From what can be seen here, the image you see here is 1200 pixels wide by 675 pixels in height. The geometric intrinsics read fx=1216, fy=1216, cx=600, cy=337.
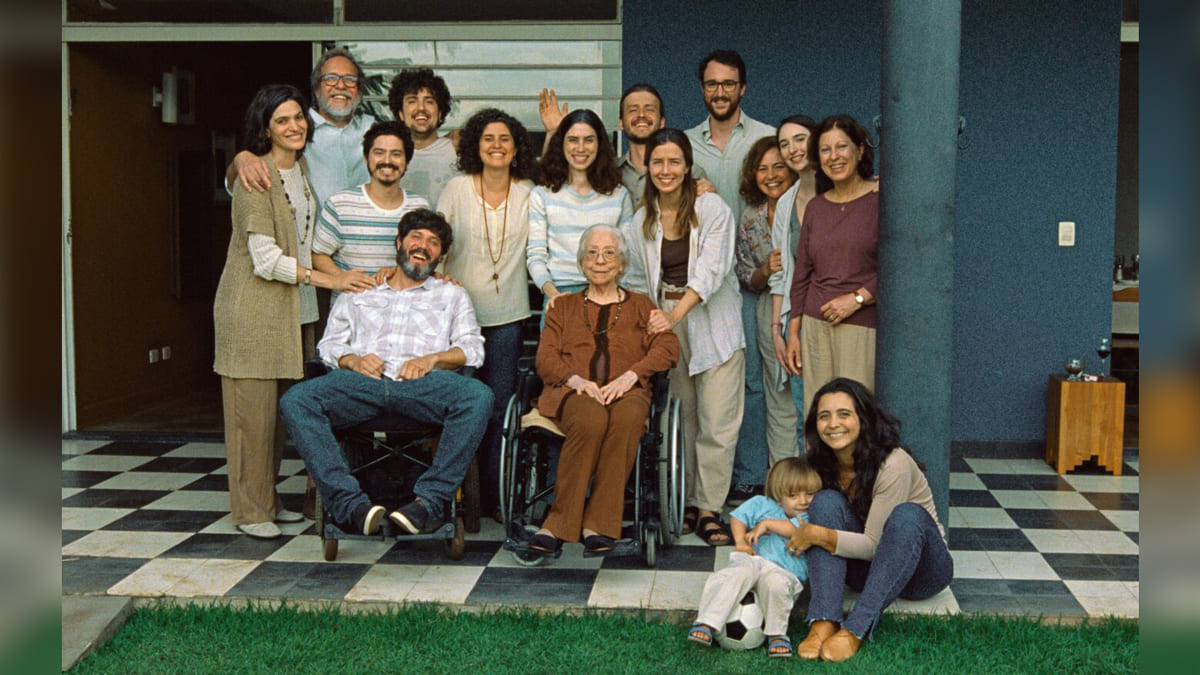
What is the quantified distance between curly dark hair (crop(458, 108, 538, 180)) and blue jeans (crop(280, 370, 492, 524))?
0.90m

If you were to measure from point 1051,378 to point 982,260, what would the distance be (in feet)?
2.15

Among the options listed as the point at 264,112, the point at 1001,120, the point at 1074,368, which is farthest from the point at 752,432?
the point at 264,112

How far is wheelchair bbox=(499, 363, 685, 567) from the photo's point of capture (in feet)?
13.2

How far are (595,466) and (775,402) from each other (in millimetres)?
1168

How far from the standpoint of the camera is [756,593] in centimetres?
338

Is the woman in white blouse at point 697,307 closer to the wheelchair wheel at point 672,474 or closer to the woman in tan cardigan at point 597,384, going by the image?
the woman in tan cardigan at point 597,384

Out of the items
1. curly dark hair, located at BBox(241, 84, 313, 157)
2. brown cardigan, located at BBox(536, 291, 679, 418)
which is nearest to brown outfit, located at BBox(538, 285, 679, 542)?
brown cardigan, located at BBox(536, 291, 679, 418)

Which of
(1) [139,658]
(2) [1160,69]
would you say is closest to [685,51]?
(1) [139,658]

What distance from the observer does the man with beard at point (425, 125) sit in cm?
478

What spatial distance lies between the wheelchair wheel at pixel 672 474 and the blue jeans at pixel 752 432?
0.92 m

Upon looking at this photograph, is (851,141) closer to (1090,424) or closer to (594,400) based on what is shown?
(594,400)

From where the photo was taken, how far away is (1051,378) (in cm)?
586

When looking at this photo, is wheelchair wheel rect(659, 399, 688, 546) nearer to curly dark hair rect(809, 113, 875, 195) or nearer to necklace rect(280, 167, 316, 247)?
curly dark hair rect(809, 113, 875, 195)

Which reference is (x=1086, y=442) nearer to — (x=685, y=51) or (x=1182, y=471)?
(x=685, y=51)
